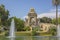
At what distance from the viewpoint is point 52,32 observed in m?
47.8

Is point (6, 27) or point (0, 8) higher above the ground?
point (0, 8)

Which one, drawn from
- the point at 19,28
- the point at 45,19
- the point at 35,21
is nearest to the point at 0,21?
the point at 19,28

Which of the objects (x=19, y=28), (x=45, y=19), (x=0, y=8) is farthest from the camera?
(x=45, y=19)

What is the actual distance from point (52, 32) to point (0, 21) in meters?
15.5

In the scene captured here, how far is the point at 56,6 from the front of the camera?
48812 mm

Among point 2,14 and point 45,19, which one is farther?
point 45,19

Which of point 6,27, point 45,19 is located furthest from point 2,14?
point 45,19

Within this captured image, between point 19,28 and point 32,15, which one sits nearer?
point 19,28

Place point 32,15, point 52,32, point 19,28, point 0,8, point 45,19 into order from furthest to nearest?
1. point 45,19
2. point 32,15
3. point 0,8
4. point 19,28
5. point 52,32

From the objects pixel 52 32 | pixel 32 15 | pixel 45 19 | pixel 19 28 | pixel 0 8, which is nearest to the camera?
pixel 52 32

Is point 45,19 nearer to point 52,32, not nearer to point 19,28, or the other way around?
point 19,28

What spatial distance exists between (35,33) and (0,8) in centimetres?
1574

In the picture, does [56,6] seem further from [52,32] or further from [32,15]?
[32,15]

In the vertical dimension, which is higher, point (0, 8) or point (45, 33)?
point (0, 8)
